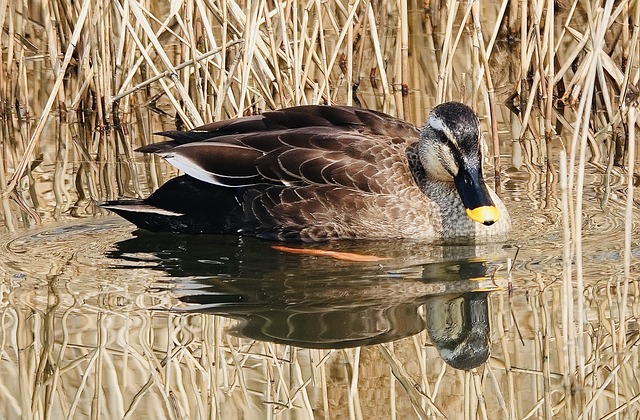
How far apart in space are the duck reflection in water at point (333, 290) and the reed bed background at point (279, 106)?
164 millimetres

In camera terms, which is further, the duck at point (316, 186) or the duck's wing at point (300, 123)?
the duck's wing at point (300, 123)

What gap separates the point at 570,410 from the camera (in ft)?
16.4

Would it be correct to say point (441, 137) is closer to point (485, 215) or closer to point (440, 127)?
point (440, 127)

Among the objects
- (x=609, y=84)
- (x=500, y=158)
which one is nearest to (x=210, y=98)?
(x=500, y=158)

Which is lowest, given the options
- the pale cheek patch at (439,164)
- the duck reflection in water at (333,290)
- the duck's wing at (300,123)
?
the duck reflection in water at (333,290)

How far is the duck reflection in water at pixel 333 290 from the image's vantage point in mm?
5930

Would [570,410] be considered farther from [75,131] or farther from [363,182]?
[75,131]

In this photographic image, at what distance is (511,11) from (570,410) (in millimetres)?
6841

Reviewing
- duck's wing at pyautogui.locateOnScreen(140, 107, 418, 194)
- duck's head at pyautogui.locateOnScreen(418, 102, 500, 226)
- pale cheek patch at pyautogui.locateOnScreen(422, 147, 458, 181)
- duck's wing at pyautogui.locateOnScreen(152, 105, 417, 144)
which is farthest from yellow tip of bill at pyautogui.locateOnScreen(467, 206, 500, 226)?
duck's wing at pyautogui.locateOnScreen(152, 105, 417, 144)

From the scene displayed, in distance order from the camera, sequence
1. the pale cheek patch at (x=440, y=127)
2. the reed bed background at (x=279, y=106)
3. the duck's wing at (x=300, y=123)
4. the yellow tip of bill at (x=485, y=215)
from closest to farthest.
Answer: the reed bed background at (x=279, y=106)
the yellow tip of bill at (x=485, y=215)
the pale cheek patch at (x=440, y=127)
the duck's wing at (x=300, y=123)

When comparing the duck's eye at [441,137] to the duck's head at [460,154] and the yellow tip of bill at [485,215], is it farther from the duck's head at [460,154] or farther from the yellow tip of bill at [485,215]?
the yellow tip of bill at [485,215]

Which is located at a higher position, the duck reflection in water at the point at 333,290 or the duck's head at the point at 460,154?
the duck's head at the point at 460,154

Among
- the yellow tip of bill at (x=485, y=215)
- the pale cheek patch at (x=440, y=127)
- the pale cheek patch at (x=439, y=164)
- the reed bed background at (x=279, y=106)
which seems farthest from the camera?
the pale cheek patch at (x=439, y=164)

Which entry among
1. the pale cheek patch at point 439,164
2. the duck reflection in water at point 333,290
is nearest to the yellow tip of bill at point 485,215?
the duck reflection in water at point 333,290
